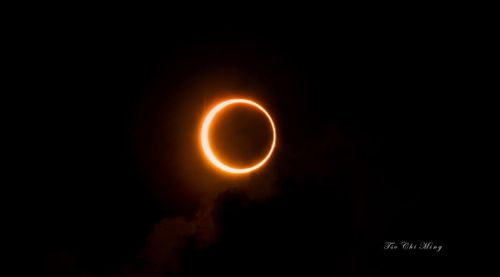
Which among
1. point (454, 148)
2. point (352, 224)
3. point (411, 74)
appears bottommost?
point (352, 224)

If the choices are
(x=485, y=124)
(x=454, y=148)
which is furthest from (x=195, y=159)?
(x=485, y=124)

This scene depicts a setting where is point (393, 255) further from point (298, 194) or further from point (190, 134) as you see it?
point (190, 134)

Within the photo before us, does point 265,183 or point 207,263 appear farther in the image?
point 207,263

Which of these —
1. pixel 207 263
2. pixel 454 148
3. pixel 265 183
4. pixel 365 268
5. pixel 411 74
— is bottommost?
pixel 365 268

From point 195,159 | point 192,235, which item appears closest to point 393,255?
point 192,235

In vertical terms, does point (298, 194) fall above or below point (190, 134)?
below

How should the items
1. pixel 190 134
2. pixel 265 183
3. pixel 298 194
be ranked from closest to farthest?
pixel 190 134 < pixel 265 183 < pixel 298 194

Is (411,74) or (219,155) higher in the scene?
(411,74)

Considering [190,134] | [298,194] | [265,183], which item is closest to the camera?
[190,134]

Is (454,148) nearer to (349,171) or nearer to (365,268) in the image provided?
(349,171)
